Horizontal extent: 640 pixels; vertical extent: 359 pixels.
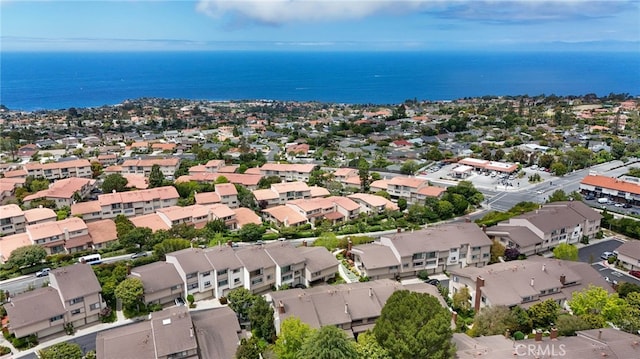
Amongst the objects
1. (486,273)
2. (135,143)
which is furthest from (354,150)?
(486,273)

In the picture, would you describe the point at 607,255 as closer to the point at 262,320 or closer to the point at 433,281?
the point at 433,281

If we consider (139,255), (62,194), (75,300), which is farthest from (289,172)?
(75,300)

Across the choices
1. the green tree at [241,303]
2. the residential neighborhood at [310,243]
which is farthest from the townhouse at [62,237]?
the green tree at [241,303]

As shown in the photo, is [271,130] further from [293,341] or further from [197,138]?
[293,341]

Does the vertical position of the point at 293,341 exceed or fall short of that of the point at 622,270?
it exceeds it

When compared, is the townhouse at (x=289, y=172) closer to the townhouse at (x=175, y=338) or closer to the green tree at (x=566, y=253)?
the green tree at (x=566, y=253)
